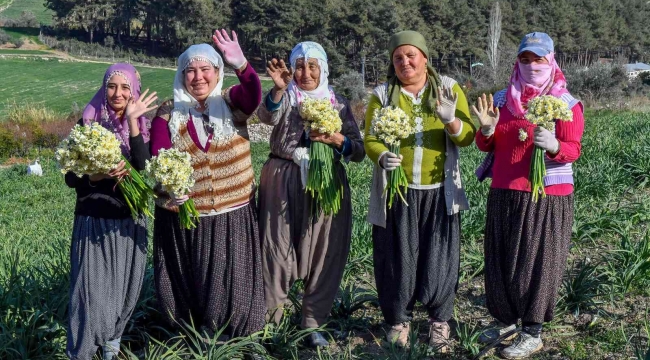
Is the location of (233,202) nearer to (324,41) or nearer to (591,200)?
(591,200)

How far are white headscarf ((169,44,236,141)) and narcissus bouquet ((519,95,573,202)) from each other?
1.60 meters

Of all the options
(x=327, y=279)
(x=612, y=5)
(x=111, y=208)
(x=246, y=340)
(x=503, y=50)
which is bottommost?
(x=246, y=340)

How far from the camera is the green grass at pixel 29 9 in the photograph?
242 feet

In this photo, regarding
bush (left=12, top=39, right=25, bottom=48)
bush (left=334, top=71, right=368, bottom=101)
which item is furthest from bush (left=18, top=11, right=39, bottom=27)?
bush (left=334, top=71, right=368, bottom=101)

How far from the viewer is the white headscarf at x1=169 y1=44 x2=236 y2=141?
324cm

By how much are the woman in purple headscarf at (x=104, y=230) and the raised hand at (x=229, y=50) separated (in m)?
0.47

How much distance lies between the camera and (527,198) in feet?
10.8

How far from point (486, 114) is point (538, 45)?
443mm

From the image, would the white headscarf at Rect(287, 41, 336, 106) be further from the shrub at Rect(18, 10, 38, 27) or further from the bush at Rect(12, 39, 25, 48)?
the shrub at Rect(18, 10, 38, 27)

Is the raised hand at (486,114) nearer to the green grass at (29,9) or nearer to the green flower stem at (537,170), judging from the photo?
the green flower stem at (537,170)

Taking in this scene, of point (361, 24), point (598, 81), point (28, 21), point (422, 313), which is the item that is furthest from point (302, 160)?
point (28, 21)

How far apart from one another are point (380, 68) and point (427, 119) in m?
40.7

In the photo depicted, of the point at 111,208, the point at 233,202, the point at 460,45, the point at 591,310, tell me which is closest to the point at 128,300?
the point at 111,208

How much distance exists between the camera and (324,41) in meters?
45.3
